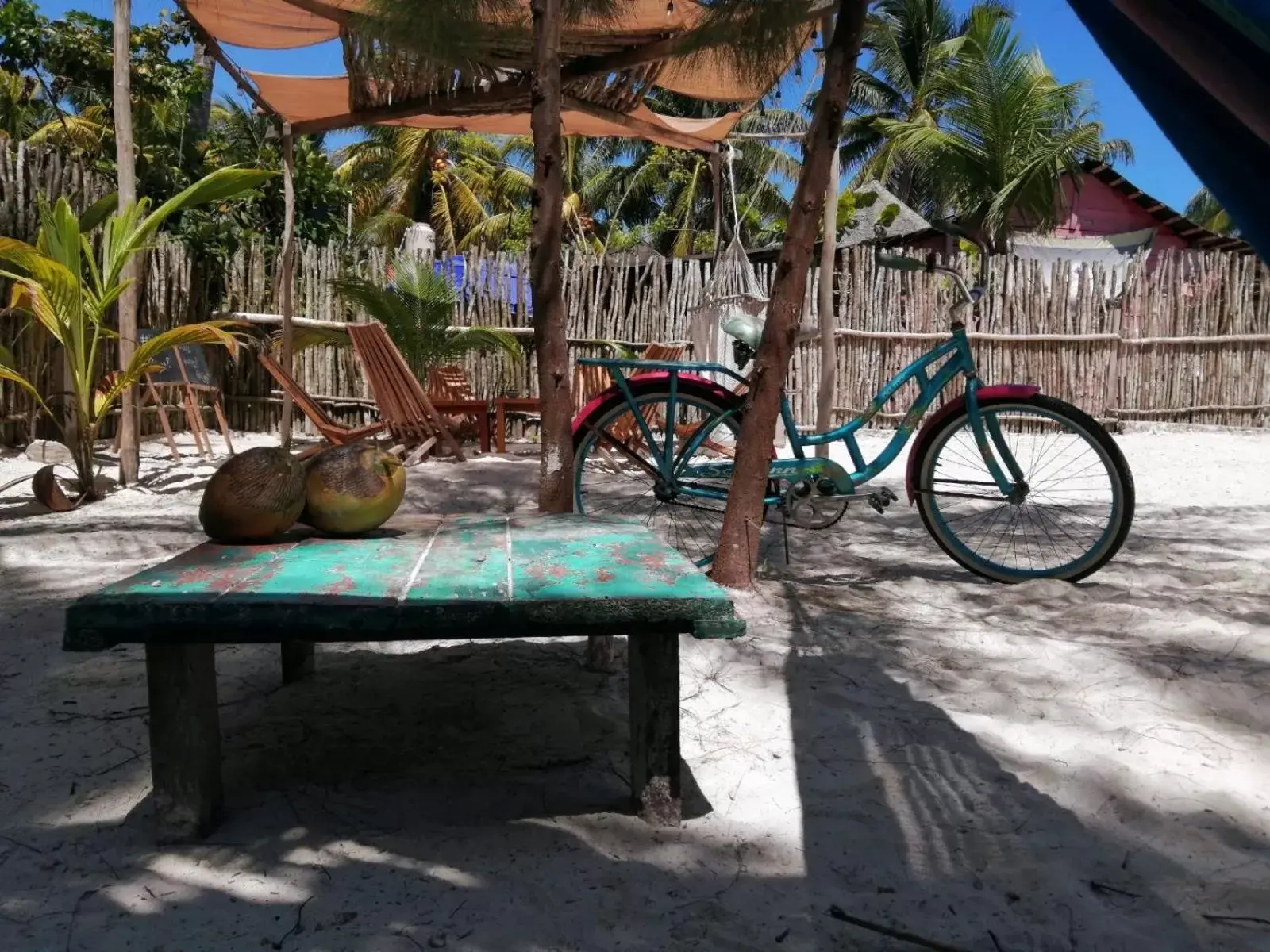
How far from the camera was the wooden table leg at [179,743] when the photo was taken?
5.12 feet

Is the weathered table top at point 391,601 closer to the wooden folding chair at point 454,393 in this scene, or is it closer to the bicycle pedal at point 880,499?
the bicycle pedal at point 880,499

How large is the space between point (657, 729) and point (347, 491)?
868 mm

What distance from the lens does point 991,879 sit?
5.02ft

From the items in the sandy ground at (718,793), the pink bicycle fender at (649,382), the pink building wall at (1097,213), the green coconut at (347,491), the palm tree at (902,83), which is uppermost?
the palm tree at (902,83)

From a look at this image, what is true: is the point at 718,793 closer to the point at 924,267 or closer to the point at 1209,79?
the point at 1209,79

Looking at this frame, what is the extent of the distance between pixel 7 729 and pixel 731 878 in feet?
5.43

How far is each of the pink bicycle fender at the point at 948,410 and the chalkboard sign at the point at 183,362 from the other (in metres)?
5.96

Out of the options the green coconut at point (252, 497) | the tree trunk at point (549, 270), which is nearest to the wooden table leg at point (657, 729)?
the green coconut at point (252, 497)

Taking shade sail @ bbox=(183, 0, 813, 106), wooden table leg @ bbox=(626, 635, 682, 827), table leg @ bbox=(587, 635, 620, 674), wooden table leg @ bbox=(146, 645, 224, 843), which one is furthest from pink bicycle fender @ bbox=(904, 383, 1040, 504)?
wooden table leg @ bbox=(146, 645, 224, 843)

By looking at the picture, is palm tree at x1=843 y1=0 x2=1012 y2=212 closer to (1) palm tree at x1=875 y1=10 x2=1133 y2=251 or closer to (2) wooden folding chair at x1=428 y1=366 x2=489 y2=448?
(1) palm tree at x1=875 y1=10 x2=1133 y2=251

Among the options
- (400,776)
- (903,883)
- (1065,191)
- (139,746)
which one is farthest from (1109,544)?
(1065,191)

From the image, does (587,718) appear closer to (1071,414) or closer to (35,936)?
(35,936)

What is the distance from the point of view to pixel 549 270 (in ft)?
11.1

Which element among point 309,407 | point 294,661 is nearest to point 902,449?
point 294,661
